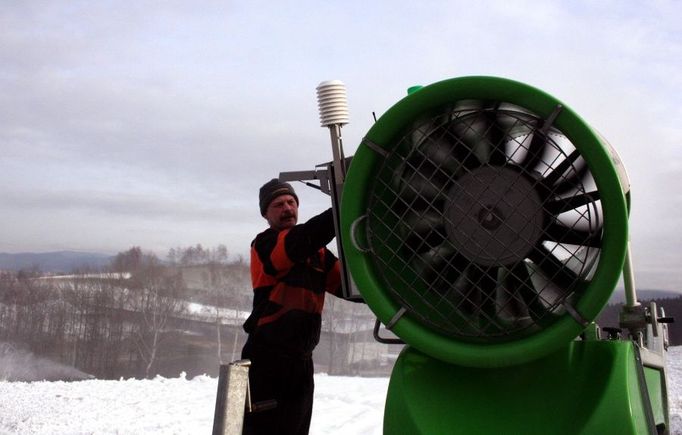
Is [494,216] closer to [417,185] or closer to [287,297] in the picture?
[417,185]

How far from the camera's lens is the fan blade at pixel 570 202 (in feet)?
6.98

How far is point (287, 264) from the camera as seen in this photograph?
3113mm

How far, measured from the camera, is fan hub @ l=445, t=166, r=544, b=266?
2.18m

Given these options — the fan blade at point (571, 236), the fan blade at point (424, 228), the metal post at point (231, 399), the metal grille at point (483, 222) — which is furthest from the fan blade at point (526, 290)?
the metal post at point (231, 399)

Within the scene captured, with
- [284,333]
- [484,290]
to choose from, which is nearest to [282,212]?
[284,333]

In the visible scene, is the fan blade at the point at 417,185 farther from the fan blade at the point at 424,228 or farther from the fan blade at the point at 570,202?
the fan blade at the point at 570,202

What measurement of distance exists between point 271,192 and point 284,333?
2.19 ft

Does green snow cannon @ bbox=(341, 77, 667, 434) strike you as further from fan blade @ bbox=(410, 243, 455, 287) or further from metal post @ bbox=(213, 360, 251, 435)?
metal post @ bbox=(213, 360, 251, 435)

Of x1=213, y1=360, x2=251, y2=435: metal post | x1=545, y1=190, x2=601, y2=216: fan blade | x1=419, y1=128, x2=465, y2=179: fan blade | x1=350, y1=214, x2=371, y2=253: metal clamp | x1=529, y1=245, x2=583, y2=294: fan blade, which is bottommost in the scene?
x1=213, y1=360, x2=251, y2=435: metal post

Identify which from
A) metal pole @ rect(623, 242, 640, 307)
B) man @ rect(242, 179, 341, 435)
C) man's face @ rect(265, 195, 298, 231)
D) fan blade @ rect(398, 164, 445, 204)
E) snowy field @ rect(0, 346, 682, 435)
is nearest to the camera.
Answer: fan blade @ rect(398, 164, 445, 204)

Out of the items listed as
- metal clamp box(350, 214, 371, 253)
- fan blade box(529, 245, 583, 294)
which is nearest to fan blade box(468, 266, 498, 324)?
fan blade box(529, 245, 583, 294)

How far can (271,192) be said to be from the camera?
354 cm

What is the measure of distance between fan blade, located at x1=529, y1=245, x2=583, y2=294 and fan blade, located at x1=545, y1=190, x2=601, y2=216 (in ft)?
0.38

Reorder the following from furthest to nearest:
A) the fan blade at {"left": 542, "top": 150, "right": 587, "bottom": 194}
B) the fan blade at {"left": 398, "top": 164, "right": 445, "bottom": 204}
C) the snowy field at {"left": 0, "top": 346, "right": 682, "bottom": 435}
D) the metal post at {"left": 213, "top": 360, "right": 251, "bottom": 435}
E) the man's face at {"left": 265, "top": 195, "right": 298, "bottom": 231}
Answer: the snowy field at {"left": 0, "top": 346, "right": 682, "bottom": 435} < the man's face at {"left": 265, "top": 195, "right": 298, "bottom": 231} < the fan blade at {"left": 398, "top": 164, "right": 445, "bottom": 204} < the fan blade at {"left": 542, "top": 150, "right": 587, "bottom": 194} < the metal post at {"left": 213, "top": 360, "right": 251, "bottom": 435}
